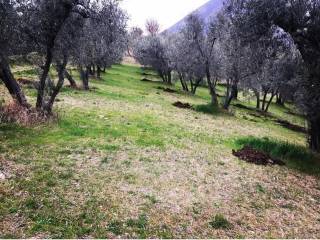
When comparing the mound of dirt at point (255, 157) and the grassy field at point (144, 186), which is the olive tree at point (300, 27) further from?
the mound of dirt at point (255, 157)

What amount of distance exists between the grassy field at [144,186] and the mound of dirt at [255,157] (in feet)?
1.61

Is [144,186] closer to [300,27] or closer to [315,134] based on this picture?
[300,27]

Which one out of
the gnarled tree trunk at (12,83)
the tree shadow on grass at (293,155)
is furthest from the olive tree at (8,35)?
the tree shadow on grass at (293,155)

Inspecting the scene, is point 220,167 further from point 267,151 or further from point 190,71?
point 190,71

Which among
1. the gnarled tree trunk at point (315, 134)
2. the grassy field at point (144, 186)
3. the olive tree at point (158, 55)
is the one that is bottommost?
the grassy field at point (144, 186)

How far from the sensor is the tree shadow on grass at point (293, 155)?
20000mm

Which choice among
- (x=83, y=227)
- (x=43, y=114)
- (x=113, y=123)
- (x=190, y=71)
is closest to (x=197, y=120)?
(x=113, y=123)

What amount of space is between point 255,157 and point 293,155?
2.88 meters

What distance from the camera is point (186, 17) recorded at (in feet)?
162

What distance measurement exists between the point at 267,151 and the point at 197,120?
10.3 meters

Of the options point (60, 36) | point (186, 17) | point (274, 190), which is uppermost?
point (186, 17)

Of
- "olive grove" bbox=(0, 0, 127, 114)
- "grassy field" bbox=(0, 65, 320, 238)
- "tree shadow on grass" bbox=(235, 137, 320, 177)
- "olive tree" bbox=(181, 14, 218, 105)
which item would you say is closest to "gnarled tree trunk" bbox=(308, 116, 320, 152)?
"tree shadow on grass" bbox=(235, 137, 320, 177)

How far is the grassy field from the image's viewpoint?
37.8 feet

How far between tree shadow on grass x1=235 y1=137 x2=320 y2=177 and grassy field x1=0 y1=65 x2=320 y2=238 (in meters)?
0.06
